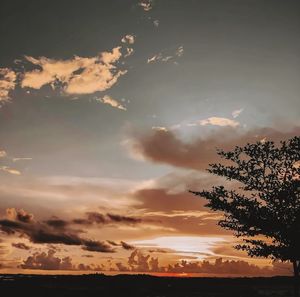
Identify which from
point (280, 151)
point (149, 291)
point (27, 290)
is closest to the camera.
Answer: point (280, 151)

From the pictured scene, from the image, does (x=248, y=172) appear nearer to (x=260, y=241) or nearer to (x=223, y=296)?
(x=260, y=241)

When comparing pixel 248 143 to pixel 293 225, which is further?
pixel 248 143

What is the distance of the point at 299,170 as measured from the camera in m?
32.4

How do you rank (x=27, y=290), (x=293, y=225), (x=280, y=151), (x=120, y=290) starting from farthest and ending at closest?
(x=120, y=290)
(x=27, y=290)
(x=280, y=151)
(x=293, y=225)

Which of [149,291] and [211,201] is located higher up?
[211,201]

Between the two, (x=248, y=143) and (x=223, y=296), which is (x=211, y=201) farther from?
(x=223, y=296)

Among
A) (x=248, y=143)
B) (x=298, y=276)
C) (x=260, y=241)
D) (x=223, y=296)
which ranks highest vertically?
(x=248, y=143)

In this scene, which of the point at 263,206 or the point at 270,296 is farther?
the point at 270,296

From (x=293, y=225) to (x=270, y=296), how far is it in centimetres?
3844

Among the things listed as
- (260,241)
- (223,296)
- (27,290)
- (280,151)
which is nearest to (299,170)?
(280,151)

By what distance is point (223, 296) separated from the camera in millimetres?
63438

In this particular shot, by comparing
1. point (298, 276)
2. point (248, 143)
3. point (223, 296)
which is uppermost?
point (248, 143)

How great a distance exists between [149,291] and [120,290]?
746 centimetres

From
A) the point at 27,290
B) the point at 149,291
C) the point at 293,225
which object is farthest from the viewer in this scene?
the point at 149,291
